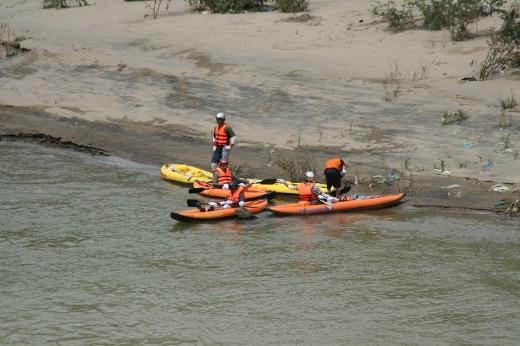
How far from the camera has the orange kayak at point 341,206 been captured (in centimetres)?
1540

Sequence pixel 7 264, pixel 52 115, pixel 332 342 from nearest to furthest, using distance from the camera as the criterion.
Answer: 1. pixel 332 342
2. pixel 7 264
3. pixel 52 115

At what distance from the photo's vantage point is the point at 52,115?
2197 centimetres

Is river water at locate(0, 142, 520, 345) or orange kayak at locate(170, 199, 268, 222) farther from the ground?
orange kayak at locate(170, 199, 268, 222)

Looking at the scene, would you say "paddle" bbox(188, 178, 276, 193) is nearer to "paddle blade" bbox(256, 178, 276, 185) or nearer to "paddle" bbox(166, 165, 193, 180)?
"paddle blade" bbox(256, 178, 276, 185)

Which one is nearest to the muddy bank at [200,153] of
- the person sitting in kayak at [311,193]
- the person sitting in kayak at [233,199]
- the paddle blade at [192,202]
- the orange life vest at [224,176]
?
the orange life vest at [224,176]

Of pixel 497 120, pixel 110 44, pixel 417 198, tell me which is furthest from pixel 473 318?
pixel 110 44

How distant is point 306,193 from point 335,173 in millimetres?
659

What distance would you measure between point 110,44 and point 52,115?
4.28 m

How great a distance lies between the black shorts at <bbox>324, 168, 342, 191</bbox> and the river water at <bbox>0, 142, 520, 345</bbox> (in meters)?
0.60

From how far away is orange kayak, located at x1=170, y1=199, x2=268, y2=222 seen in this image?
15000 mm

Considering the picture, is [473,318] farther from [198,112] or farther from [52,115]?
[52,115]

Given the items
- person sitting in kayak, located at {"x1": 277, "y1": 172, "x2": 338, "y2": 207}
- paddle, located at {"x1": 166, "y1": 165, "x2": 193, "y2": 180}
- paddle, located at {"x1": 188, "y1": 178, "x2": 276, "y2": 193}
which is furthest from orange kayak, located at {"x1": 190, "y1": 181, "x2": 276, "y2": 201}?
person sitting in kayak, located at {"x1": 277, "y1": 172, "x2": 338, "y2": 207}

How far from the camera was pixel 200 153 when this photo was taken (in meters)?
19.1

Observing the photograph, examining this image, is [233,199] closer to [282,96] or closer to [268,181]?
[268,181]
